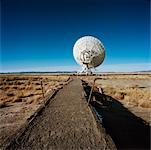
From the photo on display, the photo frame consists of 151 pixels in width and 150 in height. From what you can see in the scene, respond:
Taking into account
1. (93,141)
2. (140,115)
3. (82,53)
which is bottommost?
(140,115)

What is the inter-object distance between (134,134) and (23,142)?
5.57 meters

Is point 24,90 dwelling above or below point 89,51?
below

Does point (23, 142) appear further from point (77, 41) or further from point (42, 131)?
point (77, 41)

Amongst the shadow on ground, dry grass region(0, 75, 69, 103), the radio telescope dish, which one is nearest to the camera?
the shadow on ground

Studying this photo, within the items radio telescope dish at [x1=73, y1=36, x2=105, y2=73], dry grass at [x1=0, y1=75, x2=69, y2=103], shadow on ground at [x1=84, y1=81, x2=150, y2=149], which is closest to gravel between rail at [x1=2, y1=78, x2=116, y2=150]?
shadow on ground at [x1=84, y1=81, x2=150, y2=149]

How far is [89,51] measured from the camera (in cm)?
6194

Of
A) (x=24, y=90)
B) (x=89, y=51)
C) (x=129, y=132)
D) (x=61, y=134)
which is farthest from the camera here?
(x=89, y=51)

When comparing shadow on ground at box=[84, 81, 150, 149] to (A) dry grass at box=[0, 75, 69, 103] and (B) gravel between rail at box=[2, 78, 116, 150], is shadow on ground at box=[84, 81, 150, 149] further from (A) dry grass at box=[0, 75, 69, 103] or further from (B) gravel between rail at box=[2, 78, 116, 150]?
(A) dry grass at box=[0, 75, 69, 103]

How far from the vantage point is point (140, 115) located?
15188 millimetres

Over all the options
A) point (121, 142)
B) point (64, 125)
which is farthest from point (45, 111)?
point (121, 142)

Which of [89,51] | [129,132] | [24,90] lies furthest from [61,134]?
[89,51]

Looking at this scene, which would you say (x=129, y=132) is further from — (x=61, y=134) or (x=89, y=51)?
(x=89, y=51)

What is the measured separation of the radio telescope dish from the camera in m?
62.4

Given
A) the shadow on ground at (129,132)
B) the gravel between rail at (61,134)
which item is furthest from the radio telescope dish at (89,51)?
the gravel between rail at (61,134)
